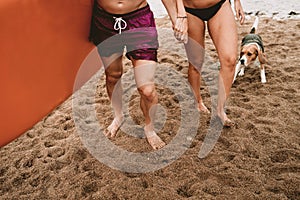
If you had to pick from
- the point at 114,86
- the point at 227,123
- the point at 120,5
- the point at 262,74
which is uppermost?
the point at 120,5

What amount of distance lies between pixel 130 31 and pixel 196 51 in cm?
61

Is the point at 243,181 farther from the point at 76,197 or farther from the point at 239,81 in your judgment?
the point at 239,81

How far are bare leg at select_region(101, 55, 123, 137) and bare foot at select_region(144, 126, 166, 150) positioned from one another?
271 millimetres

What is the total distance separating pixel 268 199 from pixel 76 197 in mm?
1084

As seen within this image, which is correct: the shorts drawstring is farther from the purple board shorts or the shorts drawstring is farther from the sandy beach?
the sandy beach

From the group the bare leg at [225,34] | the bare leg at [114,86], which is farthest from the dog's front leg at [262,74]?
the bare leg at [114,86]

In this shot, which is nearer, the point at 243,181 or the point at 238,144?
the point at 243,181

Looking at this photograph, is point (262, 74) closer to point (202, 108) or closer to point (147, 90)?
point (202, 108)

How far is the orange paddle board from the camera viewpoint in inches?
68.7

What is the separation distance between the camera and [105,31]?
2240 millimetres

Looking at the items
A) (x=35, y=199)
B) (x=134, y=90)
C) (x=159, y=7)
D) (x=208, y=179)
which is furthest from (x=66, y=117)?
(x=159, y=7)

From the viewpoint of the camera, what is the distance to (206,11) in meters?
2.37

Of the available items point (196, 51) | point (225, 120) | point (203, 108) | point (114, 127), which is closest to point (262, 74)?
point (203, 108)

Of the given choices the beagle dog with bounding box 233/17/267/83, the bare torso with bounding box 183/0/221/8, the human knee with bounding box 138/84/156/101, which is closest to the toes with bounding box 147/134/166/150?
the human knee with bounding box 138/84/156/101
